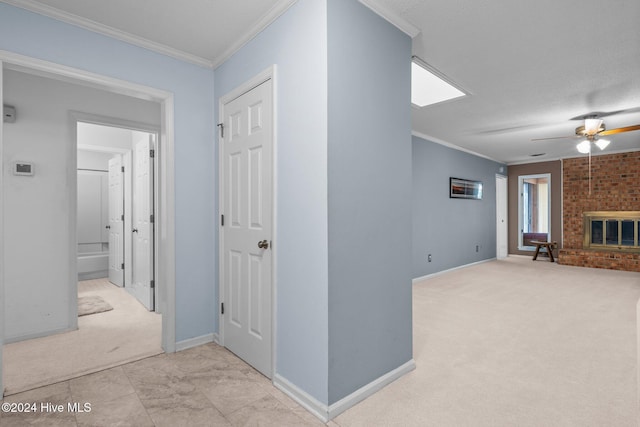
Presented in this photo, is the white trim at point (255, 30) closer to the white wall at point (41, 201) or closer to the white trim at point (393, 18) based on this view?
the white trim at point (393, 18)

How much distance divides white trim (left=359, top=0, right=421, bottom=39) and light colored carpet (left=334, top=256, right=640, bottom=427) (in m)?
2.43

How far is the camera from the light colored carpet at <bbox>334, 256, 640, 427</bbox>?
5.94 feet

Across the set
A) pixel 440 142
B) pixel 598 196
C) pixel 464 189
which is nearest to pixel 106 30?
pixel 440 142

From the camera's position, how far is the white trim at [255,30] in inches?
80.2

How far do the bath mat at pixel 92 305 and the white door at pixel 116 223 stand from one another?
0.58m

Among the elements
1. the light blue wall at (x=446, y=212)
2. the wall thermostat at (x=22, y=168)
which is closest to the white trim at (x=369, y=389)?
the light blue wall at (x=446, y=212)

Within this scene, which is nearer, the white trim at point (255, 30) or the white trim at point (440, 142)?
the white trim at point (255, 30)

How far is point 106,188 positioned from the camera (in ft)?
20.2

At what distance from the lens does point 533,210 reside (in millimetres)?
8703

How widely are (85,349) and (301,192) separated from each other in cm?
234

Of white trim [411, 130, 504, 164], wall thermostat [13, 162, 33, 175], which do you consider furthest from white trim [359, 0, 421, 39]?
wall thermostat [13, 162, 33, 175]

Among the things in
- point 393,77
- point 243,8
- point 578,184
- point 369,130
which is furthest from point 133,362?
point 578,184

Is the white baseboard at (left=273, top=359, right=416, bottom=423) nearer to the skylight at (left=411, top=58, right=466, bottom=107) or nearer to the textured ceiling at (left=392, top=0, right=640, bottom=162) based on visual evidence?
the textured ceiling at (left=392, top=0, right=640, bottom=162)

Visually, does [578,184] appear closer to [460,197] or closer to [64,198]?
[460,197]
